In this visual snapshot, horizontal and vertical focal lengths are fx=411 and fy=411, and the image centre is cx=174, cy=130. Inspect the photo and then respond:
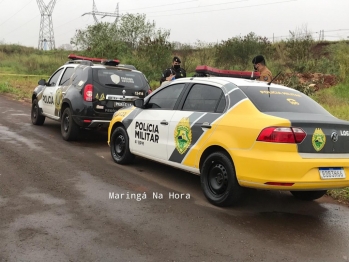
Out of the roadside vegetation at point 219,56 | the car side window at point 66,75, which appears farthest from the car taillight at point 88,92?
the roadside vegetation at point 219,56

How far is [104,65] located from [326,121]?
5536mm

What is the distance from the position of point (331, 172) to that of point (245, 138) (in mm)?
1020

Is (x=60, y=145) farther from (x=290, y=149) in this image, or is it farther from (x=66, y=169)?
(x=290, y=149)

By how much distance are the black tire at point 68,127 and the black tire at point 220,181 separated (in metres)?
4.24

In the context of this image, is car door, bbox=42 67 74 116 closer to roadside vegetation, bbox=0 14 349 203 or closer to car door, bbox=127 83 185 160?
car door, bbox=127 83 185 160

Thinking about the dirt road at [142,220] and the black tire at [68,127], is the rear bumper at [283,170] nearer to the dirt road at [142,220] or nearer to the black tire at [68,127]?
the dirt road at [142,220]

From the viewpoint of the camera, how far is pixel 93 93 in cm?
828

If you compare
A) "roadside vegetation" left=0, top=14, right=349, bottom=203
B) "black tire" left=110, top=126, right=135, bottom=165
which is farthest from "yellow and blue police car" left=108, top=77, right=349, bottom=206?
"roadside vegetation" left=0, top=14, right=349, bottom=203

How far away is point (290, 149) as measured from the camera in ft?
14.3

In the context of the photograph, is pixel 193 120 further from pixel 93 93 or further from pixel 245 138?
pixel 93 93

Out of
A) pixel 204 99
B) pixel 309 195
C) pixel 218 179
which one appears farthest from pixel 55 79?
pixel 309 195

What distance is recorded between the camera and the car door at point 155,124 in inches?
236

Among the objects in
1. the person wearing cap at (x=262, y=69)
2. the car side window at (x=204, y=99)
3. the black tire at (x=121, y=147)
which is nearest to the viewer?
the car side window at (x=204, y=99)

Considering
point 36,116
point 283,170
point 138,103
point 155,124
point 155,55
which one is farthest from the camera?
point 155,55
